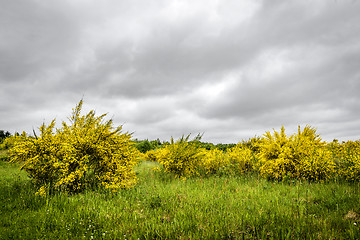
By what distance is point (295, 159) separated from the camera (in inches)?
325

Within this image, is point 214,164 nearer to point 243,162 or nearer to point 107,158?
→ point 243,162

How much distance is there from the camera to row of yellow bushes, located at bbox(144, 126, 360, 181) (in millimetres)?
7773

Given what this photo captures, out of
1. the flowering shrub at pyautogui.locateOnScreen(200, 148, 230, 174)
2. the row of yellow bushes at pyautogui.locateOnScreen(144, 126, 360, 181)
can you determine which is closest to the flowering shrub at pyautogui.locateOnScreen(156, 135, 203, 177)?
the row of yellow bushes at pyautogui.locateOnScreen(144, 126, 360, 181)

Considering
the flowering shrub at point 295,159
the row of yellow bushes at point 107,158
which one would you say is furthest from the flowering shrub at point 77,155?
the flowering shrub at point 295,159

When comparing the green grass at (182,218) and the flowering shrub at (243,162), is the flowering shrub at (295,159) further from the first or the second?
the green grass at (182,218)

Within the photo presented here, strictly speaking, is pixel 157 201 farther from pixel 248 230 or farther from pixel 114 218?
pixel 248 230

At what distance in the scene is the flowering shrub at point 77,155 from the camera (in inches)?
249

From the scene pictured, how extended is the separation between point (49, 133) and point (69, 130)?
621mm

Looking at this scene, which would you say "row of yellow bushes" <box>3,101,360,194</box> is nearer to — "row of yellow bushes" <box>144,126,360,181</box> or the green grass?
"row of yellow bushes" <box>144,126,360,181</box>

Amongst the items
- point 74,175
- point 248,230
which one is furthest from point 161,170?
point 248,230

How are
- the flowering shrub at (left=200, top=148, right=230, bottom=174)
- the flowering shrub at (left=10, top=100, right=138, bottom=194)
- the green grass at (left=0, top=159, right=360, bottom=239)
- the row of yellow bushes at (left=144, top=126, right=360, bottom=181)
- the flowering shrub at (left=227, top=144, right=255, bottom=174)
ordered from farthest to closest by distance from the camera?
the flowering shrub at (left=200, top=148, right=230, bottom=174), the flowering shrub at (left=227, top=144, right=255, bottom=174), the row of yellow bushes at (left=144, top=126, right=360, bottom=181), the flowering shrub at (left=10, top=100, right=138, bottom=194), the green grass at (left=0, top=159, right=360, bottom=239)

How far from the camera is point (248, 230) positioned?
11.4 ft

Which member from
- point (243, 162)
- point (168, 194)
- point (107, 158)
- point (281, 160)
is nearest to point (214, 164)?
point (243, 162)

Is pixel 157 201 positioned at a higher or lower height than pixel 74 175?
lower
